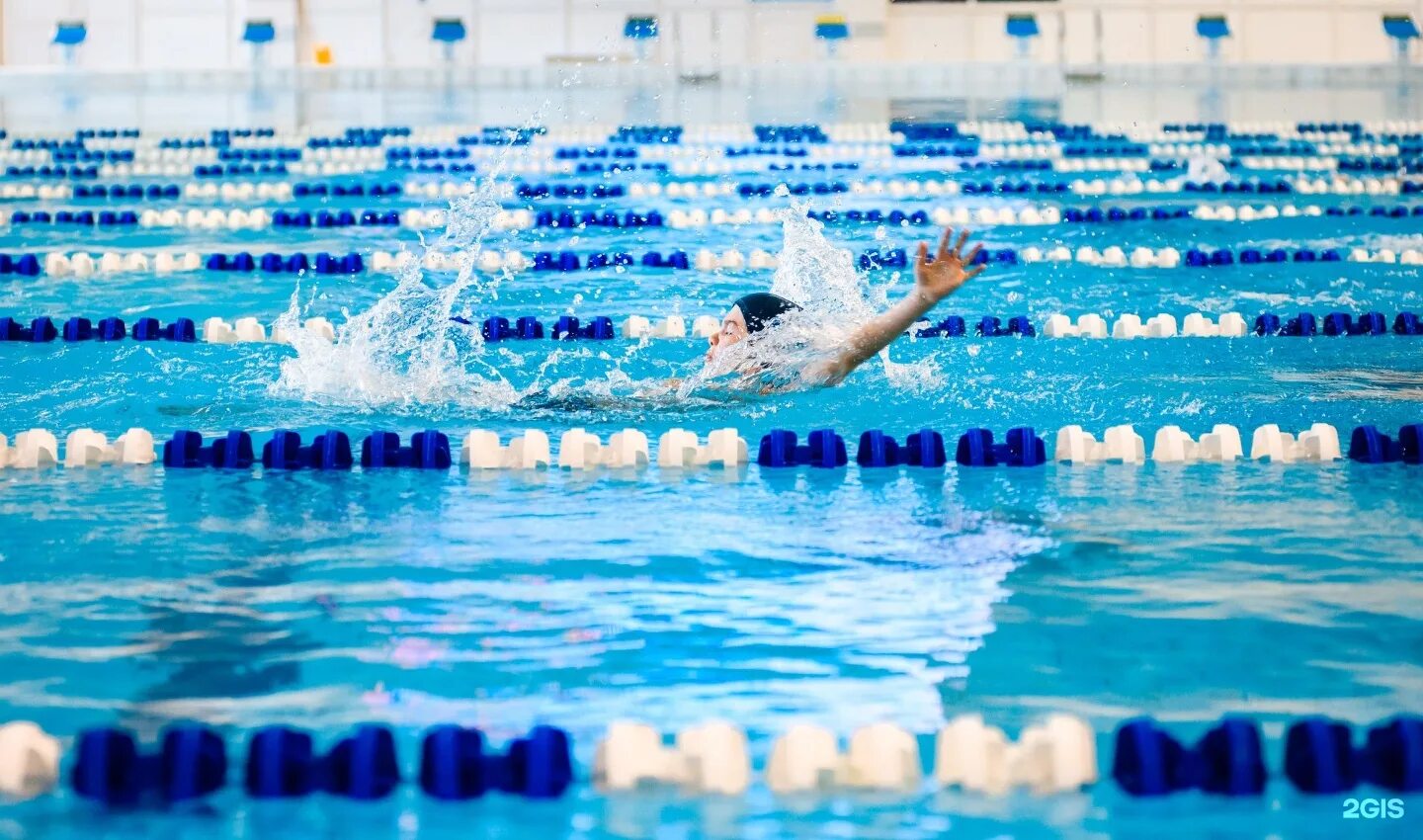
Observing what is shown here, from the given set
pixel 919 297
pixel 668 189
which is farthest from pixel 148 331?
pixel 668 189

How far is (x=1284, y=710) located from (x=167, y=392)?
3826mm

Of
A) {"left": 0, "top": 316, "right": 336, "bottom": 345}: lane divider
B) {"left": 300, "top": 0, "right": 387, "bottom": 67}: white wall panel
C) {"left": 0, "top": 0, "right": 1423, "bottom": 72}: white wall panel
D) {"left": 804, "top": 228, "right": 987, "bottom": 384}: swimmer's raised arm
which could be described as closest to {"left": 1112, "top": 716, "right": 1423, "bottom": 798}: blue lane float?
{"left": 804, "top": 228, "right": 987, "bottom": 384}: swimmer's raised arm

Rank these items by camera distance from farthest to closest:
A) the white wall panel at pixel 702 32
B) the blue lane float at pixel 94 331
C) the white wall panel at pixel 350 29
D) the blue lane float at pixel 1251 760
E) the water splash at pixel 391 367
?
the white wall panel at pixel 350 29, the white wall panel at pixel 702 32, the blue lane float at pixel 94 331, the water splash at pixel 391 367, the blue lane float at pixel 1251 760

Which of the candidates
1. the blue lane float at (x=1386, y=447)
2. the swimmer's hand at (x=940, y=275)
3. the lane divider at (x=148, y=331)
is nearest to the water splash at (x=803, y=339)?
the swimmer's hand at (x=940, y=275)

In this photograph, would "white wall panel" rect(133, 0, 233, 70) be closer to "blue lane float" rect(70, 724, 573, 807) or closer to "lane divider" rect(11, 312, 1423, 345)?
"lane divider" rect(11, 312, 1423, 345)

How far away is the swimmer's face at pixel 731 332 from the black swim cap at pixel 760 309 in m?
0.01

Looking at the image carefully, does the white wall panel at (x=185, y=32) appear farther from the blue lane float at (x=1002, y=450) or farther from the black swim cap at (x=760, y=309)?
the blue lane float at (x=1002, y=450)

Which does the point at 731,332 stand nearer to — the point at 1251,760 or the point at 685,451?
the point at 685,451

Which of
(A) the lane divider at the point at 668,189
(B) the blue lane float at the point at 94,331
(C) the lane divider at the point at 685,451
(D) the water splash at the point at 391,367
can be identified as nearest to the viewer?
(C) the lane divider at the point at 685,451

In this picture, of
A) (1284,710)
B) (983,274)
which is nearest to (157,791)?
(1284,710)

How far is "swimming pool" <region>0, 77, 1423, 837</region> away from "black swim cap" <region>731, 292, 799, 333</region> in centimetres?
26

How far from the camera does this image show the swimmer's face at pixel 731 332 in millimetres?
5133

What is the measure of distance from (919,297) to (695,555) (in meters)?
1.22

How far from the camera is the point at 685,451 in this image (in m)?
4.57
